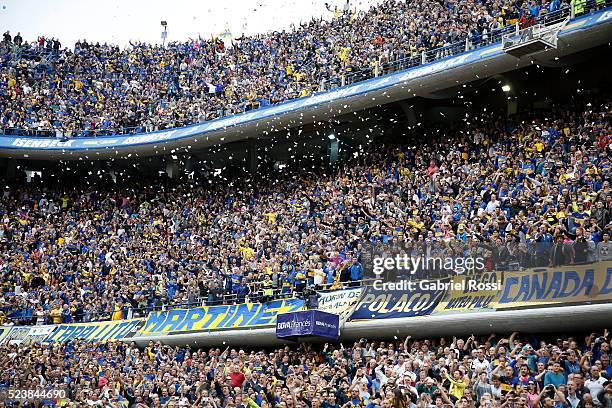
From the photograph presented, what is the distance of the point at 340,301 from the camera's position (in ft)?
61.4

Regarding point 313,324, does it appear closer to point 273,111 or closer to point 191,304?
point 191,304

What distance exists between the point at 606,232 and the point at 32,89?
2948 cm

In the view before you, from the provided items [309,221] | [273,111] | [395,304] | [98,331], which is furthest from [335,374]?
[273,111]

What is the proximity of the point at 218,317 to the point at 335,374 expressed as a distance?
6941 millimetres

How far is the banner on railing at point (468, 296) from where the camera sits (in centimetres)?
1484

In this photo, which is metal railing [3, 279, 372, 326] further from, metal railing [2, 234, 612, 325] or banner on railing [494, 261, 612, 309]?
banner on railing [494, 261, 612, 309]

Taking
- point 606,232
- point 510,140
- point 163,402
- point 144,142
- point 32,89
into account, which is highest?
Result: point 32,89

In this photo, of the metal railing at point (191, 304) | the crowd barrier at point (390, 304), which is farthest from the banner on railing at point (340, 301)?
the metal railing at point (191, 304)

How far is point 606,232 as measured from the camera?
13445 mm

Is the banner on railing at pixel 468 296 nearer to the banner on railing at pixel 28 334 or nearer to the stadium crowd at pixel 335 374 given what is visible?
the stadium crowd at pixel 335 374

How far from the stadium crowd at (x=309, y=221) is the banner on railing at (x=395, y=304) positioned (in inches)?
37.8

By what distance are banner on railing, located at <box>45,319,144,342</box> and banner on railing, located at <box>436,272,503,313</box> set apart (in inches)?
471

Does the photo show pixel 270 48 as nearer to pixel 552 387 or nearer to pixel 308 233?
pixel 308 233

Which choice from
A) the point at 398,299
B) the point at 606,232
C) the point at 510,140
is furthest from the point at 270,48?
the point at 606,232
